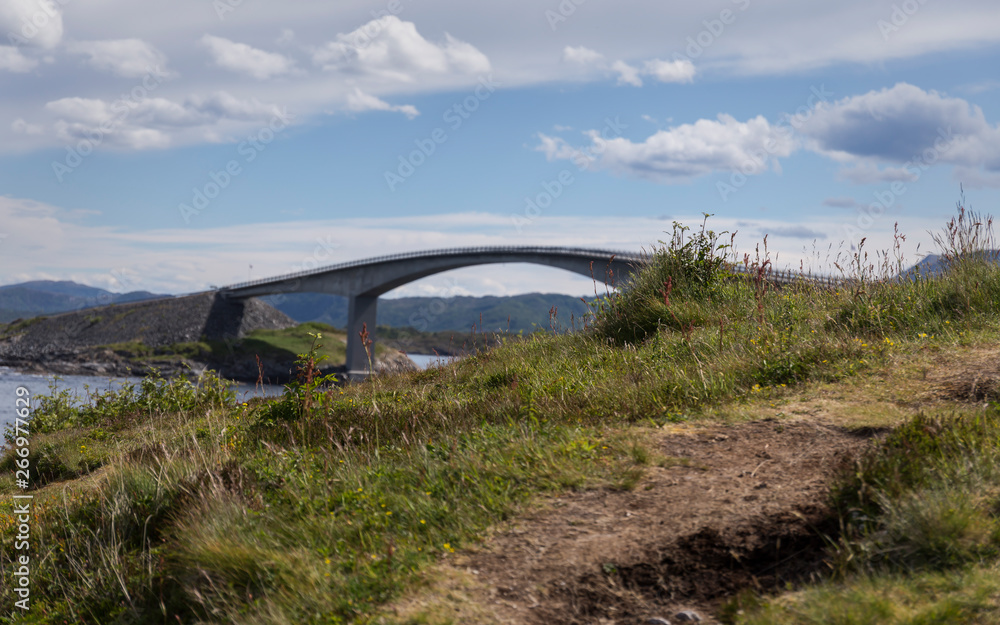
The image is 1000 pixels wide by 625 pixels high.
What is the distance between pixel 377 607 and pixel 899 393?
5.18 m

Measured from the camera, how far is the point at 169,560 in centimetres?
498

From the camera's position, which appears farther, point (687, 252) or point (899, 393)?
point (687, 252)

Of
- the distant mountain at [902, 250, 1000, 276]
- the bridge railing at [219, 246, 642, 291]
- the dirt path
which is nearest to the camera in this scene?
the dirt path

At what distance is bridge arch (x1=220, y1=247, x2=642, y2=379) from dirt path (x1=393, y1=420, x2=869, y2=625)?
53.9 meters

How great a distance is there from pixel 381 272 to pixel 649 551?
76262mm

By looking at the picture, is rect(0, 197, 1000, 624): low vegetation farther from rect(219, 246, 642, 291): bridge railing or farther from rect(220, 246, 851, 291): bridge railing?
rect(219, 246, 642, 291): bridge railing

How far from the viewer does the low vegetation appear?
12.3 feet

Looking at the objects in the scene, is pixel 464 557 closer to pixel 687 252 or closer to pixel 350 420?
pixel 350 420

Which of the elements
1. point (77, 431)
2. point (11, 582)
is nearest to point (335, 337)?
point (77, 431)

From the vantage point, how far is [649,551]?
13.1ft

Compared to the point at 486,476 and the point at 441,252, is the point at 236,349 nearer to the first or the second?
the point at 441,252

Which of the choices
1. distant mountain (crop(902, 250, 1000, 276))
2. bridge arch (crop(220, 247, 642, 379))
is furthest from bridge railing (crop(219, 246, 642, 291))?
distant mountain (crop(902, 250, 1000, 276))

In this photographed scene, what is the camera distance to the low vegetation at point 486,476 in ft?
12.3

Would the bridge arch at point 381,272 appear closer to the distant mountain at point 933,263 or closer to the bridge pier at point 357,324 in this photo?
the bridge pier at point 357,324
